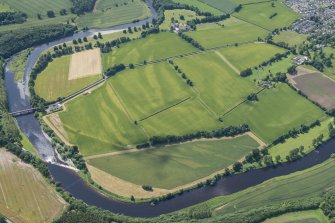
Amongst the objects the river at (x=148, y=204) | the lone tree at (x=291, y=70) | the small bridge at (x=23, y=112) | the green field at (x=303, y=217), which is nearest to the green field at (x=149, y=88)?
the small bridge at (x=23, y=112)

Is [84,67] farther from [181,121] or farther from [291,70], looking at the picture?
[291,70]

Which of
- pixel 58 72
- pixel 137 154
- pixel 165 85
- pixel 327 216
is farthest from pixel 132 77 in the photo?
pixel 327 216

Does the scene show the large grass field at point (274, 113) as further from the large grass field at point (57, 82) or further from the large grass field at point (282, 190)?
the large grass field at point (57, 82)

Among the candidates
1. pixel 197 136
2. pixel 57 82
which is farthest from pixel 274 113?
pixel 57 82

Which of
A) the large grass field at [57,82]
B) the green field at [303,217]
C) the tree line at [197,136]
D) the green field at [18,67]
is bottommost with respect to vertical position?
the green field at [303,217]

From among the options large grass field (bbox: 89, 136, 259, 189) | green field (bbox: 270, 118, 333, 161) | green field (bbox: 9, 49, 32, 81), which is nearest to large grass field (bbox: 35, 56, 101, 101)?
green field (bbox: 9, 49, 32, 81)

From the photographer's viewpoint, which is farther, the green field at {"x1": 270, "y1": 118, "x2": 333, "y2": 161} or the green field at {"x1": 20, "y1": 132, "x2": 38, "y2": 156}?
the green field at {"x1": 270, "y1": 118, "x2": 333, "y2": 161}

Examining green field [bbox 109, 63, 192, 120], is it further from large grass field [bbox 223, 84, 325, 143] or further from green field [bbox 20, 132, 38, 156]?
green field [bbox 20, 132, 38, 156]
